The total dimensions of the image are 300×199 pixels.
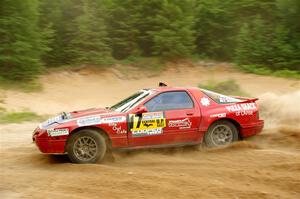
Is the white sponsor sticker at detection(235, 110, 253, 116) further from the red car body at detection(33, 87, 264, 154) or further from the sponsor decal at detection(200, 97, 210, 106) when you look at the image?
the sponsor decal at detection(200, 97, 210, 106)

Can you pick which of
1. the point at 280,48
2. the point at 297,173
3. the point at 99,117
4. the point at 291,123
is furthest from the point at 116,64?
the point at 297,173

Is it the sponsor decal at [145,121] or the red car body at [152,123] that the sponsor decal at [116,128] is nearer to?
the red car body at [152,123]

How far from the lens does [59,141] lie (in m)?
8.67

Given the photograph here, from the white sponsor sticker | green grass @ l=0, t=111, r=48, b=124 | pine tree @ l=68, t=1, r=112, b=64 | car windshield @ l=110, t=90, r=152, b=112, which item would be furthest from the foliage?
the white sponsor sticker

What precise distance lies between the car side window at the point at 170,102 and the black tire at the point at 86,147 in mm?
1176

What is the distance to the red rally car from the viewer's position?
876cm

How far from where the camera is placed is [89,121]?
29.0 ft

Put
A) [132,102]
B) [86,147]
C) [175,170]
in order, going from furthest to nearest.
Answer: [132,102] → [86,147] → [175,170]

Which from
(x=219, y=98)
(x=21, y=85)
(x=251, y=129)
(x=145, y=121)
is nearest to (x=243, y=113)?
(x=251, y=129)

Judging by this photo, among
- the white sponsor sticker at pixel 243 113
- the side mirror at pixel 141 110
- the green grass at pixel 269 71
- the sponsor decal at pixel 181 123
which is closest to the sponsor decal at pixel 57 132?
the side mirror at pixel 141 110

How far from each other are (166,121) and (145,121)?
418 mm

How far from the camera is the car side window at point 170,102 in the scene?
9.30 metres

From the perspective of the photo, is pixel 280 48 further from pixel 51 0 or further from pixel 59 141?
pixel 59 141

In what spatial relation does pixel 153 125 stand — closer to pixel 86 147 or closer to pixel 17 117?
pixel 86 147
